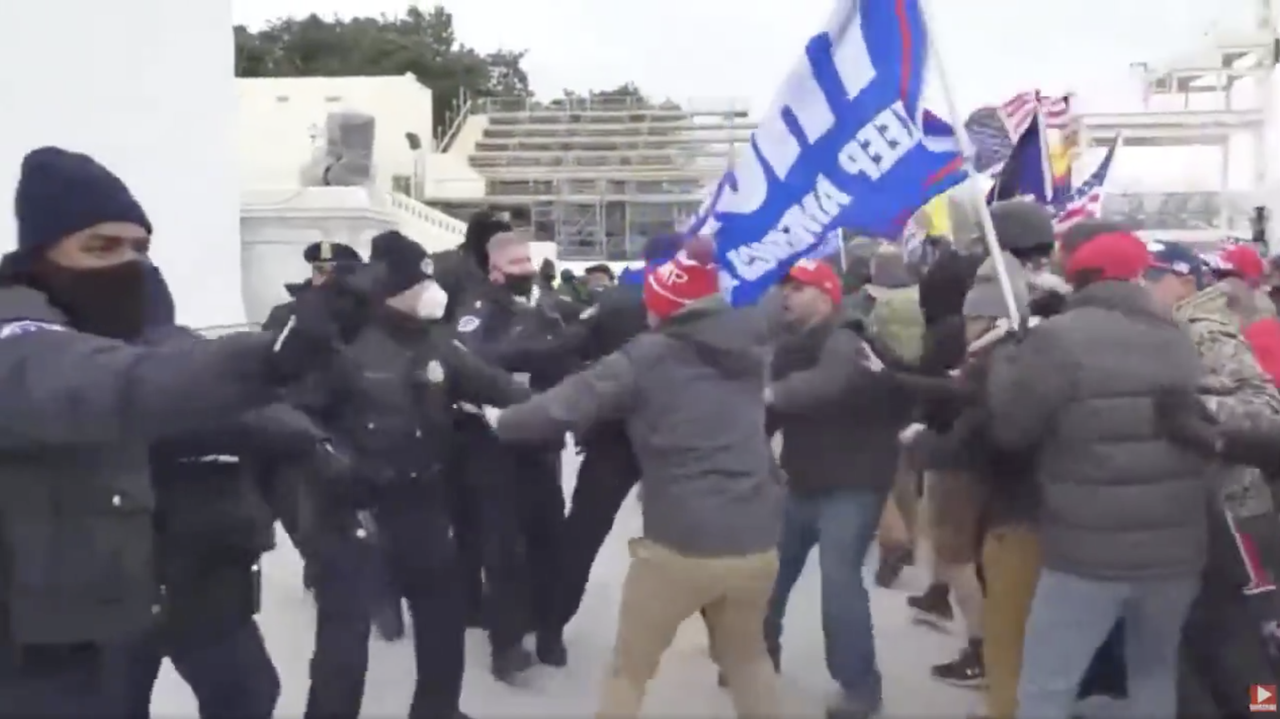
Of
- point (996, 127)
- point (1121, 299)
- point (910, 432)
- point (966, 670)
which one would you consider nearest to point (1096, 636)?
point (1121, 299)

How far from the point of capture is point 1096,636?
3545 millimetres

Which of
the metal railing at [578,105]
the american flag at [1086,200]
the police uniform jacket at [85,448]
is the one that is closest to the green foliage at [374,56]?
the metal railing at [578,105]

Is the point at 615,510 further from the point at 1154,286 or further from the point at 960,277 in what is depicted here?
the point at 1154,286

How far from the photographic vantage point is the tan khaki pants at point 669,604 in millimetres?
3758

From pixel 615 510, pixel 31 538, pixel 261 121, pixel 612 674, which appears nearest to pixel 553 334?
pixel 615 510

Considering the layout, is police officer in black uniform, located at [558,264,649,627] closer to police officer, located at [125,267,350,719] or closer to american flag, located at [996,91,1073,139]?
police officer, located at [125,267,350,719]

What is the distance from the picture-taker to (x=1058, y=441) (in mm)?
3500

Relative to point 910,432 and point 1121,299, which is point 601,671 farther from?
point 1121,299

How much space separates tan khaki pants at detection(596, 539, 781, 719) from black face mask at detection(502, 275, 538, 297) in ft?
5.69

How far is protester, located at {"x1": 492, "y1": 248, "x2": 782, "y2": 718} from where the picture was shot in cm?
374

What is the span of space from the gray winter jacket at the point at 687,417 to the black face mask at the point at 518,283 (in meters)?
1.62

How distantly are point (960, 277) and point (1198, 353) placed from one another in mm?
1574

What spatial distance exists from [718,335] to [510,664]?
2.03 metres

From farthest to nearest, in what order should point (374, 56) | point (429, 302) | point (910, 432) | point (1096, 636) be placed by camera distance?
point (374, 56) < point (910, 432) < point (429, 302) < point (1096, 636)
